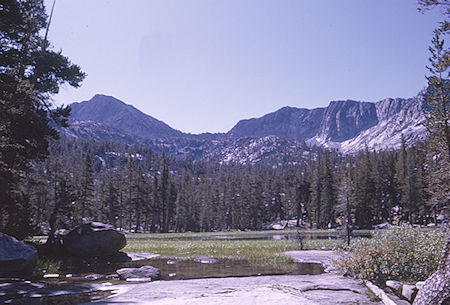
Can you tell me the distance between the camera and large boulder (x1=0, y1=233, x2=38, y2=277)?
14898mm

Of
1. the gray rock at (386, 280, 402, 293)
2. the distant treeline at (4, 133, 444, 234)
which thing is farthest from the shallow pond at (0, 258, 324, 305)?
the distant treeline at (4, 133, 444, 234)

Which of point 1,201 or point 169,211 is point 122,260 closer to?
point 1,201

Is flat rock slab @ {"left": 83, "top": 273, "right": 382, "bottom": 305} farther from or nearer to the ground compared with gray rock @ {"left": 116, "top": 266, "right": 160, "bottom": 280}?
farther from the ground

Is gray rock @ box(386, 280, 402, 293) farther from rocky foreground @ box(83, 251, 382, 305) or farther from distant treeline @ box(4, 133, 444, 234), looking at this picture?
distant treeline @ box(4, 133, 444, 234)

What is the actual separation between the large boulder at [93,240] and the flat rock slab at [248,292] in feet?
39.2

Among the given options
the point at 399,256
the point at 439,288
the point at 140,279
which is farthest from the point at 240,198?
the point at 439,288

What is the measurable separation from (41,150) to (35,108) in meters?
2.96

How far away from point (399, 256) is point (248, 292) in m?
6.38

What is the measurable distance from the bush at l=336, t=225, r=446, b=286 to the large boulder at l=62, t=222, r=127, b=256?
17.8m

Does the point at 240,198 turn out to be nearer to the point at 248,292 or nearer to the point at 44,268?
the point at 44,268

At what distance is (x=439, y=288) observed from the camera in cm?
759

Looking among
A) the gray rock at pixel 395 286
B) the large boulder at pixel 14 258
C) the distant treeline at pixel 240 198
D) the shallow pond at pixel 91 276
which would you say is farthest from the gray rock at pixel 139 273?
the distant treeline at pixel 240 198

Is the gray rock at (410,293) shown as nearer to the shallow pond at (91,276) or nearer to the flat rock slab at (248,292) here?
the flat rock slab at (248,292)

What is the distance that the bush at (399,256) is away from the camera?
1268cm
